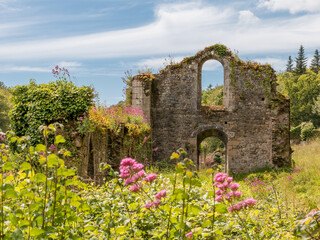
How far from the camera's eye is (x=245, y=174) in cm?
1227

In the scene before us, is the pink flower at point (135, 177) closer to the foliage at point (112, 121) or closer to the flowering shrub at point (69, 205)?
the flowering shrub at point (69, 205)

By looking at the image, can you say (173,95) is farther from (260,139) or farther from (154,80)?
(260,139)

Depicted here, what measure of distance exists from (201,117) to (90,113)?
221 inches

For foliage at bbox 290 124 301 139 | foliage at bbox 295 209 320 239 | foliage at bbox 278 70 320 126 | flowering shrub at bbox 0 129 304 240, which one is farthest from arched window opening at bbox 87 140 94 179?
foliage at bbox 278 70 320 126

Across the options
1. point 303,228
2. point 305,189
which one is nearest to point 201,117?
point 305,189

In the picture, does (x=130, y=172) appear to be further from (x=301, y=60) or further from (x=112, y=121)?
(x=301, y=60)

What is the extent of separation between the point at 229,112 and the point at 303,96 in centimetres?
2993

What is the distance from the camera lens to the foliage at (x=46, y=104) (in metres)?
8.30

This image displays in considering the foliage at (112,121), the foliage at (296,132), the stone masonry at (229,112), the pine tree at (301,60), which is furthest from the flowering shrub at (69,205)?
the pine tree at (301,60)

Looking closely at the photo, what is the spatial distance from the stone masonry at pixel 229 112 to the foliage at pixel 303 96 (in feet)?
85.4

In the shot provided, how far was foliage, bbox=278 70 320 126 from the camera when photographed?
36594 millimetres

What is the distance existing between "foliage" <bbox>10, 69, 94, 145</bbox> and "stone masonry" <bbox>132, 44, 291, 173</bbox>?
3.77 m

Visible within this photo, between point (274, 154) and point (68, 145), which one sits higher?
point (68, 145)

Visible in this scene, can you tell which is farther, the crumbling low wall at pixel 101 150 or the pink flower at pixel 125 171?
the crumbling low wall at pixel 101 150
